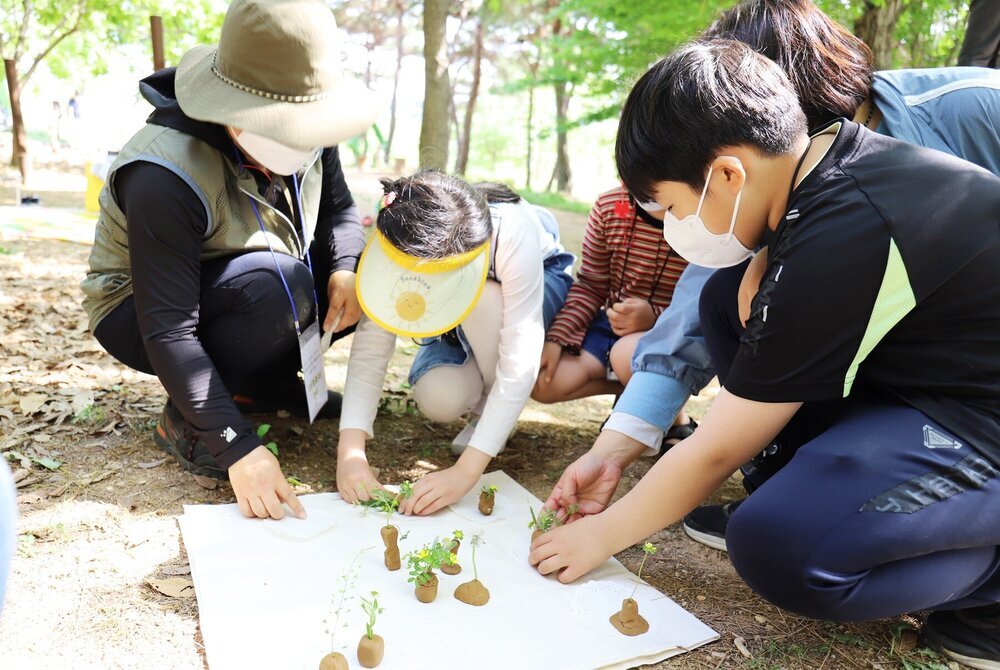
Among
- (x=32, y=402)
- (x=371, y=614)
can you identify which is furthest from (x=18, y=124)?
(x=371, y=614)

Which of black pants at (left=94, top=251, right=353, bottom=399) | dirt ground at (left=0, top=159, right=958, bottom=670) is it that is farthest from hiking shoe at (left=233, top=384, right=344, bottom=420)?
black pants at (left=94, top=251, right=353, bottom=399)

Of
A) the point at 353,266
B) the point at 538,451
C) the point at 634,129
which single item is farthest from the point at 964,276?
the point at 353,266

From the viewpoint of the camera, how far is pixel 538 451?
110 inches

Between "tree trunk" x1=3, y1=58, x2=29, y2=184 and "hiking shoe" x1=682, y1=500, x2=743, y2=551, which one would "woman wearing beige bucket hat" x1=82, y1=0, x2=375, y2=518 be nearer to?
"hiking shoe" x1=682, y1=500, x2=743, y2=551

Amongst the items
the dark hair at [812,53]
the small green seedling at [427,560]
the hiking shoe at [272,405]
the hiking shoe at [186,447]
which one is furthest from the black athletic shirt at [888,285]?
the hiking shoe at [272,405]

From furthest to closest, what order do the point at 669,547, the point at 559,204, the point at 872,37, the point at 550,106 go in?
1. the point at 550,106
2. the point at 559,204
3. the point at 872,37
4. the point at 669,547

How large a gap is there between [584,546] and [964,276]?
3.23 ft

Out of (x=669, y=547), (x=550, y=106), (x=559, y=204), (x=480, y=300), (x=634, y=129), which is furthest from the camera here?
(x=550, y=106)

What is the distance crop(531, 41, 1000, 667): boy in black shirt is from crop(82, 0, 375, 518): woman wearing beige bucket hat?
2.91 ft

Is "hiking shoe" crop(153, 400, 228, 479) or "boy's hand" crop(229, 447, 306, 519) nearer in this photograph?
"boy's hand" crop(229, 447, 306, 519)

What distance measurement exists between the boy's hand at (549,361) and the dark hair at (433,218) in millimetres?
647

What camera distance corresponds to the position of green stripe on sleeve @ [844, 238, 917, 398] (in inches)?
55.1

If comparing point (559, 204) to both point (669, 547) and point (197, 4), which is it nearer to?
point (197, 4)

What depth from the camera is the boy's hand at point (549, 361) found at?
2.67m
